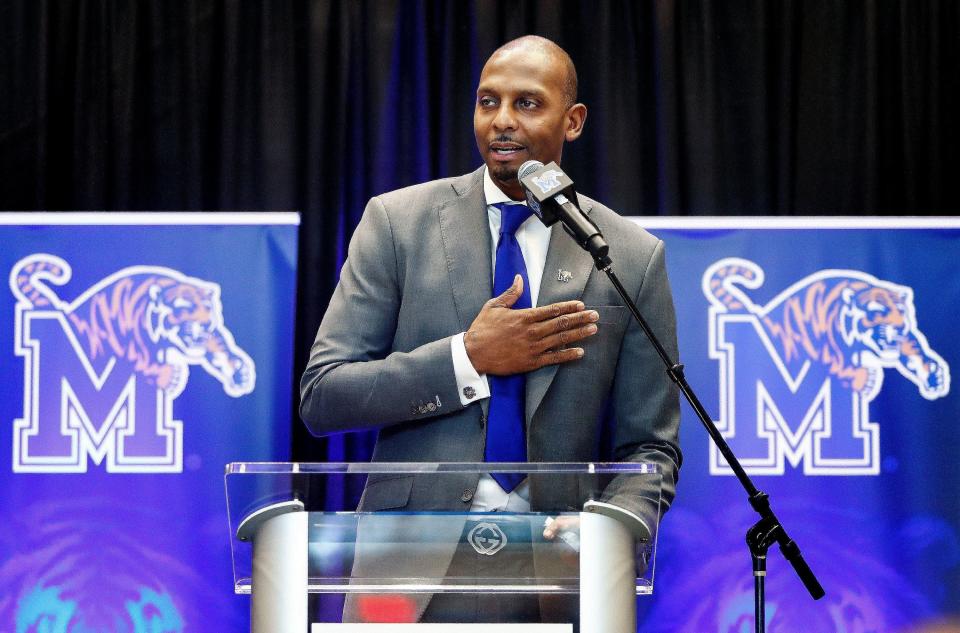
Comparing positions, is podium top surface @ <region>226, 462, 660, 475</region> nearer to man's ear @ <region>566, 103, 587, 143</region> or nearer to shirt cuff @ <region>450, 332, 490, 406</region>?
shirt cuff @ <region>450, 332, 490, 406</region>

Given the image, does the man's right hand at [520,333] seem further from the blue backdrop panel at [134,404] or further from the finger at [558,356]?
the blue backdrop panel at [134,404]

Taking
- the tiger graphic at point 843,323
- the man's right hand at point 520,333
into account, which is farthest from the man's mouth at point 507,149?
the tiger graphic at point 843,323

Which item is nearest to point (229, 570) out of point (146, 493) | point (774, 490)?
point (146, 493)

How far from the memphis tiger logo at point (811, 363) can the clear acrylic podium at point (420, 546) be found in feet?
6.19

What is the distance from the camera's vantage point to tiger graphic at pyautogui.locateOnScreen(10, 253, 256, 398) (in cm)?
354

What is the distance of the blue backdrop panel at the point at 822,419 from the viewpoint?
11.5 feet

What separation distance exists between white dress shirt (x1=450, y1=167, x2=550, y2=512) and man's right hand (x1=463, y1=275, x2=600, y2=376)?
26 millimetres

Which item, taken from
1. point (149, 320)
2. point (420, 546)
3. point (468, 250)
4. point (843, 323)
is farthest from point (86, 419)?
point (843, 323)

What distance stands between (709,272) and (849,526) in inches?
33.0

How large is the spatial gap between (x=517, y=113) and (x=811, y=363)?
1.40 metres

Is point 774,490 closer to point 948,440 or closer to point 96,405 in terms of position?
point 948,440

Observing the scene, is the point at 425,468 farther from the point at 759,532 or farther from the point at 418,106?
the point at 418,106

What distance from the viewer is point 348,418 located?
95.9 inches

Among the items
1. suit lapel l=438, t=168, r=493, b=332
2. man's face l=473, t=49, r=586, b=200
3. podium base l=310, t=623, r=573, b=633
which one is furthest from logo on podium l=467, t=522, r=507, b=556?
man's face l=473, t=49, r=586, b=200
